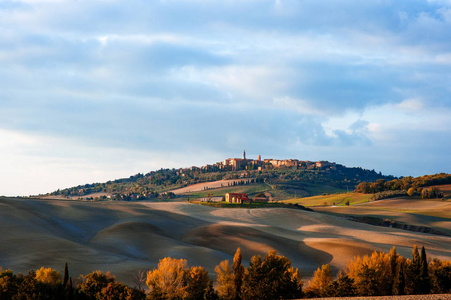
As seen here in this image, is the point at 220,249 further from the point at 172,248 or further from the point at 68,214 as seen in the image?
the point at 68,214

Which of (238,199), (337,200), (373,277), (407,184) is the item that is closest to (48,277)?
(373,277)

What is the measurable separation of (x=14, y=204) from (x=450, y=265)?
228 ft

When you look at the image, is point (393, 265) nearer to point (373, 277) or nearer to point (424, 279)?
point (424, 279)

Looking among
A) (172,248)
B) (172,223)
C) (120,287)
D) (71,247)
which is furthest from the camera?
(172,223)

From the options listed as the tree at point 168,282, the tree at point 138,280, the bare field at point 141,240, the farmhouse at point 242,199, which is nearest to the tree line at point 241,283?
the tree at point 168,282

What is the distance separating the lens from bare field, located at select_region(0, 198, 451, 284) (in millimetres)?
63500

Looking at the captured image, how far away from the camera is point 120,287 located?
45250mm

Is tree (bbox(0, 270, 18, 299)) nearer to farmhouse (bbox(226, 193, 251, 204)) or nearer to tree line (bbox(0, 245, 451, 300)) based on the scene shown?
tree line (bbox(0, 245, 451, 300))

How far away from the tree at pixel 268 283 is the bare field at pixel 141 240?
566 inches

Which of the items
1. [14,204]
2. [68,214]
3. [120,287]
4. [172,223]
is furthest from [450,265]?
[14,204]

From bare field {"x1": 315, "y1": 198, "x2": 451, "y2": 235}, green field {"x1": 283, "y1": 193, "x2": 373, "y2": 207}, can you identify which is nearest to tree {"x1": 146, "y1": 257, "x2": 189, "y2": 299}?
bare field {"x1": 315, "y1": 198, "x2": 451, "y2": 235}

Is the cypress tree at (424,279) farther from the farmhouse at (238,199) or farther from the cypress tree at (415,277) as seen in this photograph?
the farmhouse at (238,199)

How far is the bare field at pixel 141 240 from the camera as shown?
63.5m

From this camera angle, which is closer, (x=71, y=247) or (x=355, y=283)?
(x=355, y=283)
